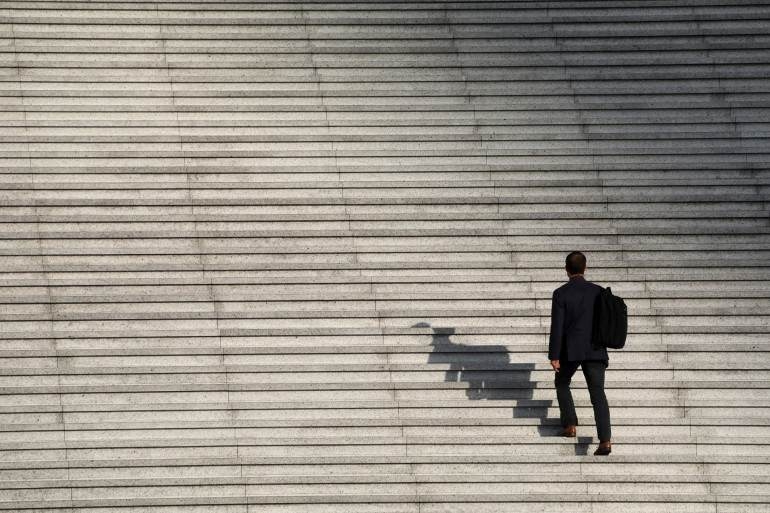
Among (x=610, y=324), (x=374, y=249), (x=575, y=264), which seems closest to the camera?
(x=610, y=324)

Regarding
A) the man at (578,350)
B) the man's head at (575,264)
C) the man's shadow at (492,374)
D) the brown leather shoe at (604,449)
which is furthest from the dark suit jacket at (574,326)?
the man's shadow at (492,374)

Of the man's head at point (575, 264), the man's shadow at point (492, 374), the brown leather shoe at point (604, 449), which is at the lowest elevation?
the brown leather shoe at point (604, 449)

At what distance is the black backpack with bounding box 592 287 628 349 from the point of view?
28.1 feet

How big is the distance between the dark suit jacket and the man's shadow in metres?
0.69

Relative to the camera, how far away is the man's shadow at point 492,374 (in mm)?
9250

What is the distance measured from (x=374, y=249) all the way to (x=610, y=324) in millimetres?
2527

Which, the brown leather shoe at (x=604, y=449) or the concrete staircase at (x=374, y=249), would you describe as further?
the concrete staircase at (x=374, y=249)

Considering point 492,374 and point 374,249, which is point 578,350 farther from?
point 374,249

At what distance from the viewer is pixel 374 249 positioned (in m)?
10.4

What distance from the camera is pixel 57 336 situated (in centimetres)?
968

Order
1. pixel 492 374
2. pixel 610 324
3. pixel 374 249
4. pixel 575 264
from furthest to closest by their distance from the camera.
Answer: pixel 374 249 < pixel 492 374 < pixel 575 264 < pixel 610 324

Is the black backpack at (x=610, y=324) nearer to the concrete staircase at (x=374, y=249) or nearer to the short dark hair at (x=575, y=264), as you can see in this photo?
the short dark hair at (x=575, y=264)

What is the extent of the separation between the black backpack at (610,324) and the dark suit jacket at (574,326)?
5 centimetres

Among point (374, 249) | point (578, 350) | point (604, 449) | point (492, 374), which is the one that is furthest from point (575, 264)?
point (374, 249)
